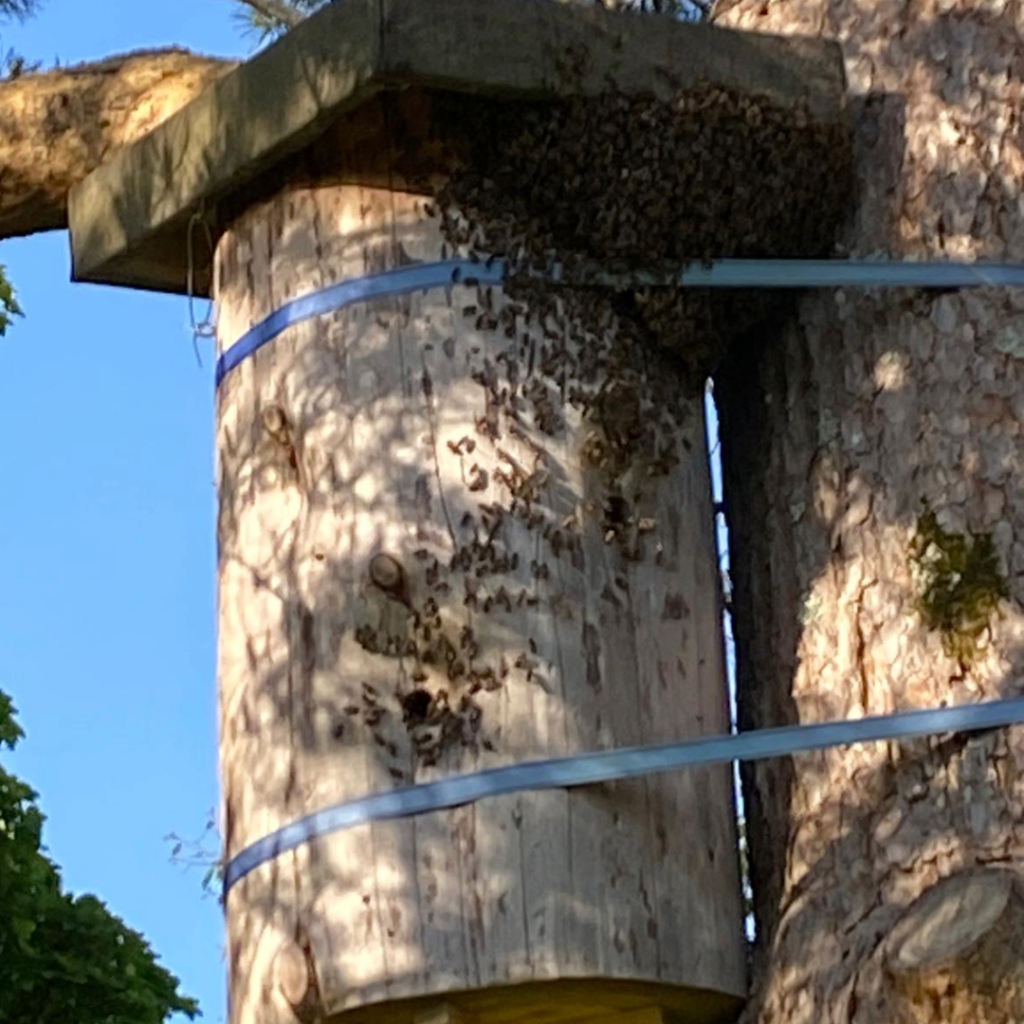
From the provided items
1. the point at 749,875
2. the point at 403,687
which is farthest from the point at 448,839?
the point at 749,875

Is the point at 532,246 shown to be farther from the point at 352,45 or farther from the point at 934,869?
the point at 934,869

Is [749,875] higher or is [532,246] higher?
[532,246]

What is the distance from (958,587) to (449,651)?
0.73m

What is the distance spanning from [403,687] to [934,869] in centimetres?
76

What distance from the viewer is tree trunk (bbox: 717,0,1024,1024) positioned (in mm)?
2986

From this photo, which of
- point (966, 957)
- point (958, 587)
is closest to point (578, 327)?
point (958, 587)

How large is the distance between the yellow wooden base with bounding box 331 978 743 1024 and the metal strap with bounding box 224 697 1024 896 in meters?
0.25

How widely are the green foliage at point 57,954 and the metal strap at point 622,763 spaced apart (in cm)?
578

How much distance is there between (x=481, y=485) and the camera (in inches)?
125

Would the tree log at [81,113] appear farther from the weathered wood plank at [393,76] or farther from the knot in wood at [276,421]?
the knot in wood at [276,421]

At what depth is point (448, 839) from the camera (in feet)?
9.88

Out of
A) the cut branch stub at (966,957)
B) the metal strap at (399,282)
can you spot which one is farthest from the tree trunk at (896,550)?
the metal strap at (399,282)

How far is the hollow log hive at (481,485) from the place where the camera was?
9.91 ft

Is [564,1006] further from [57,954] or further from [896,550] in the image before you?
[57,954]
